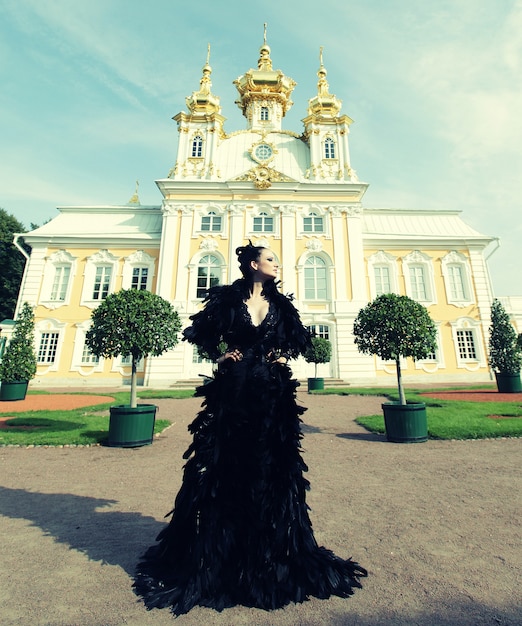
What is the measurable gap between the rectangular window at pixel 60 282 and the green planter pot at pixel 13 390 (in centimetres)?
978

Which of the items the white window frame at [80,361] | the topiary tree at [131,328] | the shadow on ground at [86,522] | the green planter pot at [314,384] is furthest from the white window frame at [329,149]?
the shadow on ground at [86,522]

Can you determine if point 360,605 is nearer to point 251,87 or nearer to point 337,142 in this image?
point 337,142

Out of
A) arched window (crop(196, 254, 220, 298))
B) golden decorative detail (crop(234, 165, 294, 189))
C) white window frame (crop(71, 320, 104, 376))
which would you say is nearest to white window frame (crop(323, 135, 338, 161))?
golden decorative detail (crop(234, 165, 294, 189))

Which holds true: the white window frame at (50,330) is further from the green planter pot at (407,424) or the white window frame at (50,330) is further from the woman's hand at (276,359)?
the woman's hand at (276,359)

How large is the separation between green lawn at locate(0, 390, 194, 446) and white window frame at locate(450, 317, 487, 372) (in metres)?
19.9

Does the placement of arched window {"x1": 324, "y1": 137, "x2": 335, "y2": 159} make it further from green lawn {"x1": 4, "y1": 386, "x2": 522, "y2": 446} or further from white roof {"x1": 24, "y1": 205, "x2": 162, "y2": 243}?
green lawn {"x1": 4, "y1": 386, "x2": 522, "y2": 446}

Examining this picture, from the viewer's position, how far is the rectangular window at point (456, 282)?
23062 mm

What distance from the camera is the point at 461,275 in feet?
76.9

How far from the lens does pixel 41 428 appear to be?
7.74m

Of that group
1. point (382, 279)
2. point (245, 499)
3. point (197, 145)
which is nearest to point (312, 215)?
point (382, 279)

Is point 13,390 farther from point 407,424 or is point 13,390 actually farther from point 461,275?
point 461,275

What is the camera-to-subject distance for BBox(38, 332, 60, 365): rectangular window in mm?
21062

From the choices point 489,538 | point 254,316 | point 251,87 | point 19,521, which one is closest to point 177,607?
point 254,316

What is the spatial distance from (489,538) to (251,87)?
34.2 metres
